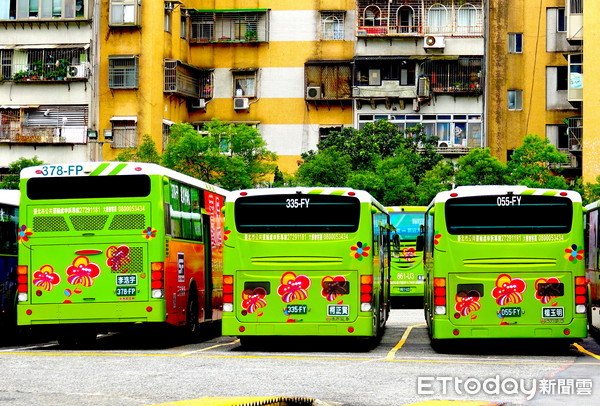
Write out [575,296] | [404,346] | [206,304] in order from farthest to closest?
[206,304] < [404,346] < [575,296]

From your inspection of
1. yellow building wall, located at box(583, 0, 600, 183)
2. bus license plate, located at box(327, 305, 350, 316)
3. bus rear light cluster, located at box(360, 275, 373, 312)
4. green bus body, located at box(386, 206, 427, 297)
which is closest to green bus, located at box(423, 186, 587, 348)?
bus rear light cluster, located at box(360, 275, 373, 312)

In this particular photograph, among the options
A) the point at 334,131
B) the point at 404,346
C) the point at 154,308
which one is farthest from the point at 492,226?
the point at 334,131

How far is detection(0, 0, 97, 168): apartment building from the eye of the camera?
57.3 m

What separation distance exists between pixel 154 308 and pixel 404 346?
492cm

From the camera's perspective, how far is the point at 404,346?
21922 mm

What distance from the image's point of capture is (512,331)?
19688mm

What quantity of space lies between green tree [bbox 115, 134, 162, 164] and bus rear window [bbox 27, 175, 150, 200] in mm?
32032

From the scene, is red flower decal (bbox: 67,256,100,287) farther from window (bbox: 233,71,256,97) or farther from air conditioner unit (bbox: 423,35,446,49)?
window (bbox: 233,71,256,97)

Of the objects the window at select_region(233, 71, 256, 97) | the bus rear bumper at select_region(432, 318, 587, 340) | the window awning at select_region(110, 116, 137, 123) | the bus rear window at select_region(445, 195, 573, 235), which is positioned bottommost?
the bus rear bumper at select_region(432, 318, 587, 340)

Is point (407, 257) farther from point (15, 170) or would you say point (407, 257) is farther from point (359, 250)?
point (15, 170)

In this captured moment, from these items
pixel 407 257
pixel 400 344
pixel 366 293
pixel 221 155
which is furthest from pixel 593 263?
pixel 221 155

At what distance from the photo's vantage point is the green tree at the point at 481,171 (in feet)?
169

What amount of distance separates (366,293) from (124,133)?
38.6 m

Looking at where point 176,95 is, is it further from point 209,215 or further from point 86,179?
point 86,179
